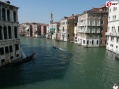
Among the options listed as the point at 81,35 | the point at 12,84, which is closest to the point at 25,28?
the point at 81,35

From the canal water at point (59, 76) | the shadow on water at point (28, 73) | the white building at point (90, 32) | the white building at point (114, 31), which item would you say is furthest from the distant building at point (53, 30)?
the canal water at point (59, 76)

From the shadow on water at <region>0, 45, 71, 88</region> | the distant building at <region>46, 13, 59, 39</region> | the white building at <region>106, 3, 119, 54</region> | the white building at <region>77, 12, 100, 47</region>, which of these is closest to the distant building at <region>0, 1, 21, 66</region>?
the shadow on water at <region>0, 45, 71, 88</region>

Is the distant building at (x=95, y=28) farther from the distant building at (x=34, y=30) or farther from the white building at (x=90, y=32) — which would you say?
the distant building at (x=34, y=30)

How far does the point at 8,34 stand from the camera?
25156mm

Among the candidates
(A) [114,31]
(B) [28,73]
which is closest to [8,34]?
(B) [28,73]

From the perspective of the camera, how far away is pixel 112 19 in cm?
4175

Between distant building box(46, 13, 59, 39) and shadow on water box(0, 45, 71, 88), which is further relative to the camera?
distant building box(46, 13, 59, 39)

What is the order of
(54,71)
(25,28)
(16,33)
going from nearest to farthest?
(54,71) → (16,33) → (25,28)

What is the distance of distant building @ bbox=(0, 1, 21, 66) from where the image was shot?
76.9 ft

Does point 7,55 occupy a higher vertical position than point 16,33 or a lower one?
lower

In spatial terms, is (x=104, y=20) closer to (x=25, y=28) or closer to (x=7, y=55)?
(x=7, y=55)

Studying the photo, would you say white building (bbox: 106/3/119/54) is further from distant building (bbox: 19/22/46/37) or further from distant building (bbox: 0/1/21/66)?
distant building (bbox: 19/22/46/37)

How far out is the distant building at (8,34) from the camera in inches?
923

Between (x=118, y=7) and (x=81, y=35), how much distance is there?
18.2m
